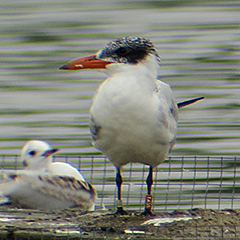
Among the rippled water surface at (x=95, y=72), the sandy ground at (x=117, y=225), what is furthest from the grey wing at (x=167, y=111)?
the rippled water surface at (x=95, y=72)

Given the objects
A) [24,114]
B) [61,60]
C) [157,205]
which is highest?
[61,60]

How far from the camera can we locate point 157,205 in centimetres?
580

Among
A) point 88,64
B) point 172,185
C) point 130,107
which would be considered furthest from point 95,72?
point 130,107

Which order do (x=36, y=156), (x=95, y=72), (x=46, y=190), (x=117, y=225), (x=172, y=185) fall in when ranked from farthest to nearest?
(x=95, y=72) → (x=172, y=185) → (x=36, y=156) → (x=46, y=190) → (x=117, y=225)

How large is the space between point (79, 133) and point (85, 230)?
2881 mm

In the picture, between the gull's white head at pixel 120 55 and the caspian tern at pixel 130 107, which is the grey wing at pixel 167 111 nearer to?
the caspian tern at pixel 130 107

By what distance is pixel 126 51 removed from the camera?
4.56 m

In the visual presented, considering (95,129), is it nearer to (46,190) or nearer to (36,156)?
(46,190)

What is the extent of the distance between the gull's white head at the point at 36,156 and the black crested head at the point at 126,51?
924mm

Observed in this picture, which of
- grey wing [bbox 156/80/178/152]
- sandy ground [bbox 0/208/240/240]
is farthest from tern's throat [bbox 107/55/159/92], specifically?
sandy ground [bbox 0/208/240/240]

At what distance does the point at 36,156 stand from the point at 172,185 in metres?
1.45

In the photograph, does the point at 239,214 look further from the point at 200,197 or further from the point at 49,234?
the point at 49,234

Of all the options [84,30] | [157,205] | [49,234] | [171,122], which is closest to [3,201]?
[49,234]

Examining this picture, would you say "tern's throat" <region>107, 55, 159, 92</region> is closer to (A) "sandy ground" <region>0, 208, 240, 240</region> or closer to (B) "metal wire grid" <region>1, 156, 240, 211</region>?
(A) "sandy ground" <region>0, 208, 240, 240</region>
